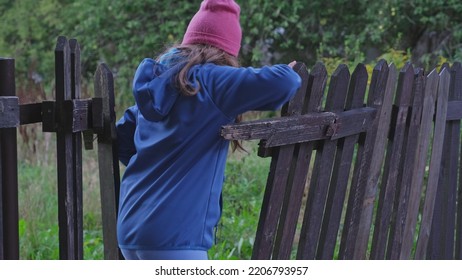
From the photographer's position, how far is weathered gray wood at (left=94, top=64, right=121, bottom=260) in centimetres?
334

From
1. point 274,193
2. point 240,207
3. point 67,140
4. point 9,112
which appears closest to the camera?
point 9,112

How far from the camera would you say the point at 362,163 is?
3.80 m

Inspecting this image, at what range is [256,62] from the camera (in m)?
13.1

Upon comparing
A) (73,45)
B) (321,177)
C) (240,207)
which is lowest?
(240,207)

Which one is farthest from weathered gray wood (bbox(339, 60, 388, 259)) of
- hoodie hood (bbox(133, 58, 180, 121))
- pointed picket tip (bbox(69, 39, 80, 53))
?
pointed picket tip (bbox(69, 39, 80, 53))

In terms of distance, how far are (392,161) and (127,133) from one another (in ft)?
4.66

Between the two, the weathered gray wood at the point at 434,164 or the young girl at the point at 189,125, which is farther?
the weathered gray wood at the point at 434,164

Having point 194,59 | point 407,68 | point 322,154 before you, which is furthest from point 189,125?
point 407,68

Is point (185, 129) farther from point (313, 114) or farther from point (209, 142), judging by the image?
point (313, 114)

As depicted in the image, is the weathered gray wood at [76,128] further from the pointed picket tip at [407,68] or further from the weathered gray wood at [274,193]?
the pointed picket tip at [407,68]

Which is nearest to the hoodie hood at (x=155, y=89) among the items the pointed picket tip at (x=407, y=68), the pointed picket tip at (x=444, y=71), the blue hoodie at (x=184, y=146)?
the blue hoodie at (x=184, y=146)

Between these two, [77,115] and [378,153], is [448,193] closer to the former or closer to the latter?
[378,153]

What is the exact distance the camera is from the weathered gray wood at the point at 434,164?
14.3 feet

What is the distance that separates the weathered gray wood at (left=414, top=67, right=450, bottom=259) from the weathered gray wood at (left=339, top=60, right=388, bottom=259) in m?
0.68
